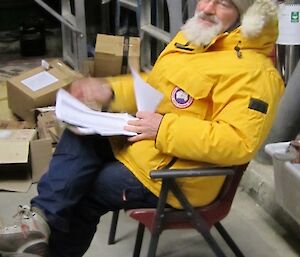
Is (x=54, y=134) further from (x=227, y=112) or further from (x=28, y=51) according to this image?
(x=28, y=51)

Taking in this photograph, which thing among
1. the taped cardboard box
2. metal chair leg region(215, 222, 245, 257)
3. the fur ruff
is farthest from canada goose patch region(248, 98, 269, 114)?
the taped cardboard box

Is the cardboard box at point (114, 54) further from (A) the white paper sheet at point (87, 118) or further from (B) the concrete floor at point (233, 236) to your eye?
(A) the white paper sheet at point (87, 118)

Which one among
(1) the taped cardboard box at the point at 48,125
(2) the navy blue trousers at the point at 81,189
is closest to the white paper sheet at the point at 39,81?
(1) the taped cardboard box at the point at 48,125

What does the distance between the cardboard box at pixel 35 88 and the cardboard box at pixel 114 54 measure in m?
0.17

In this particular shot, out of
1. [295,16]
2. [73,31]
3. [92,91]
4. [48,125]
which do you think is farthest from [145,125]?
[73,31]

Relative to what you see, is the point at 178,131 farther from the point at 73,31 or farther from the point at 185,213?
the point at 73,31

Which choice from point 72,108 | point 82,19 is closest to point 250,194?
point 72,108

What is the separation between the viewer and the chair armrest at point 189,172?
1785mm

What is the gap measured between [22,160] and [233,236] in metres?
1.11

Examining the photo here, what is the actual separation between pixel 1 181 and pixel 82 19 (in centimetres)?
170

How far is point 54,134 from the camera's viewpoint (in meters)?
3.29

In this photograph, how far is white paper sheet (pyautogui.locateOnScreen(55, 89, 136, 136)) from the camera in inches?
73.5

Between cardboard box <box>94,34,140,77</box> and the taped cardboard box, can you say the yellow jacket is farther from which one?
cardboard box <box>94,34,140,77</box>

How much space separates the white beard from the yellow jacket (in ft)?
0.08
